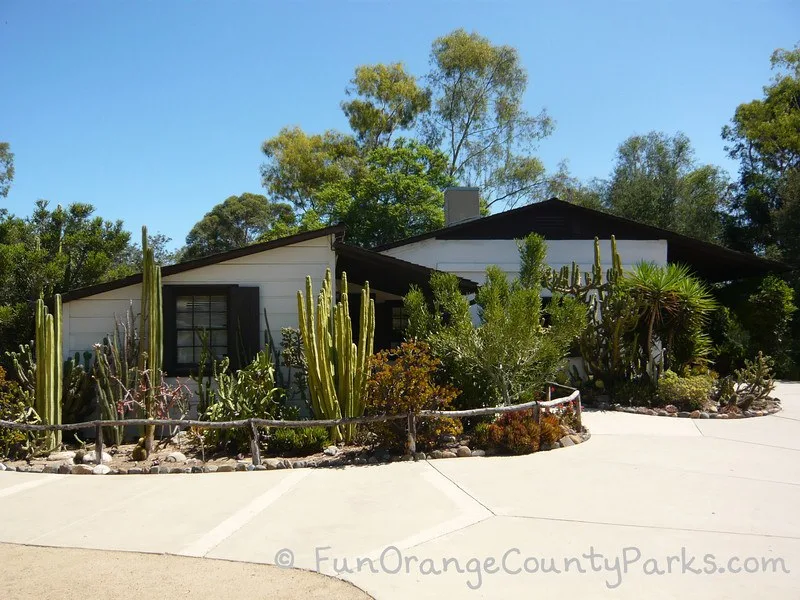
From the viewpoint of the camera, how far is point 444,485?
677 centimetres

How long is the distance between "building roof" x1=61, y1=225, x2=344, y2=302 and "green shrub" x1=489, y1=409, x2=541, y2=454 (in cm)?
410

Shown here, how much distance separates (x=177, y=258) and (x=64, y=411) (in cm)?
3933

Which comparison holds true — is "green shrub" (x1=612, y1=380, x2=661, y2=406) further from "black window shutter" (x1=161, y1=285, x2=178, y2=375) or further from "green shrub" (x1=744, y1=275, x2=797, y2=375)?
"black window shutter" (x1=161, y1=285, x2=178, y2=375)

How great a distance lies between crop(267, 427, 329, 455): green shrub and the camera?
27.6 ft

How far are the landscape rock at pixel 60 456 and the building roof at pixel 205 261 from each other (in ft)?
8.54

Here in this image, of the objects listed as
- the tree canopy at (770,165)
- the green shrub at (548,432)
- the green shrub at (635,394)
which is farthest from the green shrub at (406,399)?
the tree canopy at (770,165)

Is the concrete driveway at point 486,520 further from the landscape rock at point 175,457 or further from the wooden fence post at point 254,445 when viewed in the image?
the landscape rock at point 175,457

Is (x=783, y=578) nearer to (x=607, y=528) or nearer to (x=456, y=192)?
(x=607, y=528)

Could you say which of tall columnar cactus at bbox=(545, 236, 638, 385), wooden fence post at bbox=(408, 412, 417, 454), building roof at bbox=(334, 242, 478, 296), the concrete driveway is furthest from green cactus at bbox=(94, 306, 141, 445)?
tall columnar cactus at bbox=(545, 236, 638, 385)

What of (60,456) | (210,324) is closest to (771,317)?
(210,324)

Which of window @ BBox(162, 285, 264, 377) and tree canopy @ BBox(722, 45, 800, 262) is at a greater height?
tree canopy @ BBox(722, 45, 800, 262)

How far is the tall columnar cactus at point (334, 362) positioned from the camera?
865cm

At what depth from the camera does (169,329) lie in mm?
10609

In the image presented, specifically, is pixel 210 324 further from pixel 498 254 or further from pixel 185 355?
pixel 498 254
